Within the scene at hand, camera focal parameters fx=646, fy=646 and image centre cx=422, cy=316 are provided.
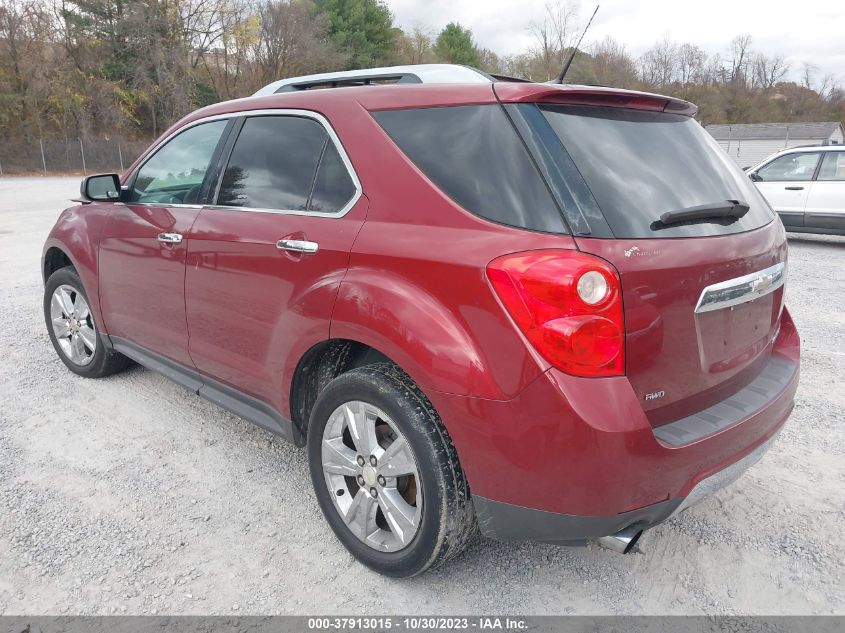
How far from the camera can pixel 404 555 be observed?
7.69 ft

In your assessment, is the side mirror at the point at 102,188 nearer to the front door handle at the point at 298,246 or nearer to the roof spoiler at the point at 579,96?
the front door handle at the point at 298,246

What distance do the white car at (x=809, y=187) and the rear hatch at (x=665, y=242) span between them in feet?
30.3

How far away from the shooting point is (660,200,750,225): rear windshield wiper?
213 cm

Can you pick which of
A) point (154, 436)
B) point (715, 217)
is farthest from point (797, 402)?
point (154, 436)

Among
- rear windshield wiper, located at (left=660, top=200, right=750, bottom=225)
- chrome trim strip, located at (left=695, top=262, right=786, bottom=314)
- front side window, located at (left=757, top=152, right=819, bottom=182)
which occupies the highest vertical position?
rear windshield wiper, located at (left=660, top=200, right=750, bottom=225)

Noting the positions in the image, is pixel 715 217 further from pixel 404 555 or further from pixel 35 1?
pixel 35 1

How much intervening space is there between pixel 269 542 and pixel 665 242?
6.37 ft

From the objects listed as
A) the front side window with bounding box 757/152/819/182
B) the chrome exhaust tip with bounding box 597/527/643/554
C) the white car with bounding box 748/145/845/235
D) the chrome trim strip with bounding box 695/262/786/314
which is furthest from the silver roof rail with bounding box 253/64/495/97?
the front side window with bounding box 757/152/819/182

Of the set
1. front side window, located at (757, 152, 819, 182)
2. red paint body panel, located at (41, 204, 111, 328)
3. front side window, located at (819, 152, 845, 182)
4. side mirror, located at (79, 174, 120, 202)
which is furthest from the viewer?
front side window, located at (757, 152, 819, 182)

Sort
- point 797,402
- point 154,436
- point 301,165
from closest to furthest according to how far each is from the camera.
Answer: point 301,165 < point 154,436 < point 797,402

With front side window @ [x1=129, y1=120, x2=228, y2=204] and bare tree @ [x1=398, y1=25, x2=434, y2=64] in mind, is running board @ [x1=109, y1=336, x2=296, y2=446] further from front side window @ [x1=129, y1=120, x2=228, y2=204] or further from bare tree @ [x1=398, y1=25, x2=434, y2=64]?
bare tree @ [x1=398, y1=25, x2=434, y2=64]

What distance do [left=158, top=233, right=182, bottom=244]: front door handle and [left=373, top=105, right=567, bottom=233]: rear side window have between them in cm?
142

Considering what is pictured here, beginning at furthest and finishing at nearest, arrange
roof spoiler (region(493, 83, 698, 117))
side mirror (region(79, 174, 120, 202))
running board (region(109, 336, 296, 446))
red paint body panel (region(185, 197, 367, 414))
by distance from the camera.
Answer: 1. side mirror (region(79, 174, 120, 202))
2. running board (region(109, 336, 296, 446))
3. red paint body panel (region(185, 197, 367, 414))
4. roof spoiler (region(493, 83, 698, 117))

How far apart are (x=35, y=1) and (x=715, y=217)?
1892 inches
